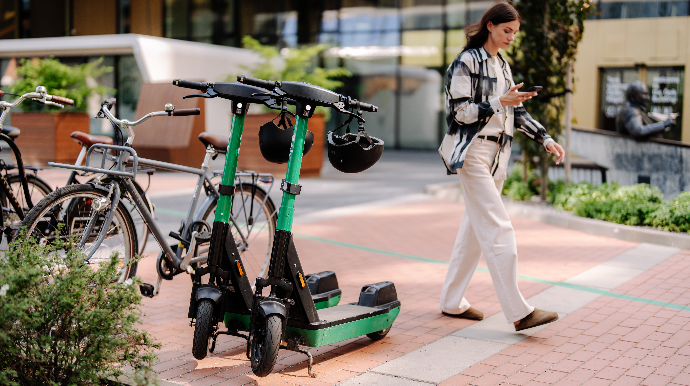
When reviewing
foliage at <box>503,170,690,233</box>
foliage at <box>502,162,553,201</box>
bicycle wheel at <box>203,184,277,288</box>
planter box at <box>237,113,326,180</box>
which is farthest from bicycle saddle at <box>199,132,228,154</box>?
planter box at <box>237,113,326,180</box>

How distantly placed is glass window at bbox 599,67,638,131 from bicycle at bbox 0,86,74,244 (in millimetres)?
14517

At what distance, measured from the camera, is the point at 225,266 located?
3.76 metres

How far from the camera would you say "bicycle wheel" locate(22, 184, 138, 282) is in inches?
163

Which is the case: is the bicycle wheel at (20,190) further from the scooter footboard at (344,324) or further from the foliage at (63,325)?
the scooter footboard at (344,324)

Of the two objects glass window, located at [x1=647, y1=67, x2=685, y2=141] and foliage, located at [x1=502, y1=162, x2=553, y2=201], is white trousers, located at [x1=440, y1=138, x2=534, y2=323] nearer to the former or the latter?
foliage, located at [x1=502, y1=162, x2=553, y2=201]

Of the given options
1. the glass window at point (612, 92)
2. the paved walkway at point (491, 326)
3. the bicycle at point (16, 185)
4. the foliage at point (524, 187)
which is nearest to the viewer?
the paved walkway at point (491, 326)

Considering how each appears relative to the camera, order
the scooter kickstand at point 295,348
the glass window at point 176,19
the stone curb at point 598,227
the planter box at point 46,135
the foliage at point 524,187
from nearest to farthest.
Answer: the scooter kickstand at point 295,348, the stone curb at point 598,227, the foliage at point 524,187, the planter box at point 46,135, the glass window at point 176,19

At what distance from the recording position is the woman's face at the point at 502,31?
4.40m

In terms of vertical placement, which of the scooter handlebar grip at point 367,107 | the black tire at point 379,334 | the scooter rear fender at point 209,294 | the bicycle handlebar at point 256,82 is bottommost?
the black tire at point 379,334

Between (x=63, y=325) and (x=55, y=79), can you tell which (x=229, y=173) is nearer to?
(x=63, y=325)

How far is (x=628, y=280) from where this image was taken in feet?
19.5

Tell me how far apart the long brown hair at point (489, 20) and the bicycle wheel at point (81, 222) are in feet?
7.80

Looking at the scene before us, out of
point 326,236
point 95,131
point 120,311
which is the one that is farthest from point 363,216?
point 95,131

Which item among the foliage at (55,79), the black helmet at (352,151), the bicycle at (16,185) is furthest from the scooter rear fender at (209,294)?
the foliage at (55,79)
